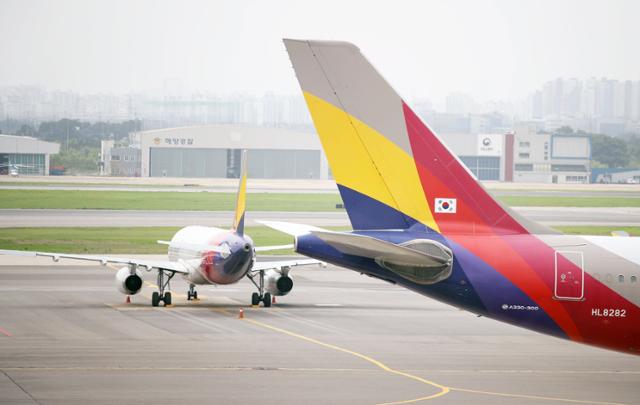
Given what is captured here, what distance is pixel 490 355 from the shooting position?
1214 inches

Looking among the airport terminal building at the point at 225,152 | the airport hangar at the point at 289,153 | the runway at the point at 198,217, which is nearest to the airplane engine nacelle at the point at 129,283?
the runway at the point at 198,217

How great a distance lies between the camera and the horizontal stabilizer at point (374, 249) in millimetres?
21016

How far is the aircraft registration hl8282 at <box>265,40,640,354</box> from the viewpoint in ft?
70.5

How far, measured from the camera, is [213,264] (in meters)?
41.1

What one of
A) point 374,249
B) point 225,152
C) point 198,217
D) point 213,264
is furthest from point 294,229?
point 225,152

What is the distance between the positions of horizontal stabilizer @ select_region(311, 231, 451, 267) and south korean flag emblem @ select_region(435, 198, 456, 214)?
3.43 feet

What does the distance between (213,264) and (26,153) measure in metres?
143

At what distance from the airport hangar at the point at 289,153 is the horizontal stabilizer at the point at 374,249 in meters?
158

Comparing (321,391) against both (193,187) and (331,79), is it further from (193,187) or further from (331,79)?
(193,187)

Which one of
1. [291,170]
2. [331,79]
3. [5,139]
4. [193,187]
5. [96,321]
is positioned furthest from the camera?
[291,170]

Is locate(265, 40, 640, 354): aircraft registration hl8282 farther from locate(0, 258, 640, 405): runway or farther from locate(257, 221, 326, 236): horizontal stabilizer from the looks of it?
locate(0, 258, 640, 405): runway

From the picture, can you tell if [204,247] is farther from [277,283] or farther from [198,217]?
[198,217]

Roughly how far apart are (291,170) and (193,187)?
44012 millimetres

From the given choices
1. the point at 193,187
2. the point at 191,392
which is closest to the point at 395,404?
the point at 191,392
